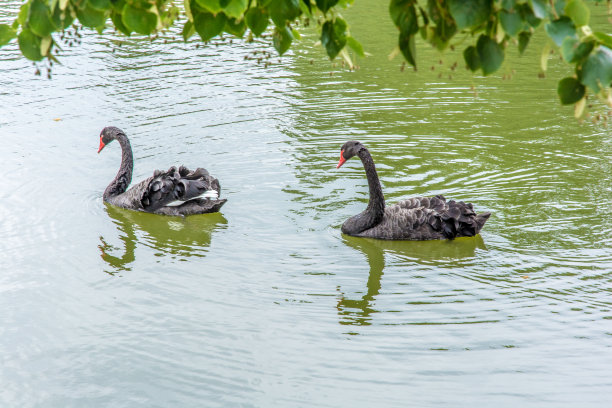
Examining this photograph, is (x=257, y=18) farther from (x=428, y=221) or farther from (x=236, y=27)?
(x=428, y=221)

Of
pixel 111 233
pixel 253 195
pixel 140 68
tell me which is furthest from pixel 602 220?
pixel 140 68

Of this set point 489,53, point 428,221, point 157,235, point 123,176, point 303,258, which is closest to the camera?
point 489,53

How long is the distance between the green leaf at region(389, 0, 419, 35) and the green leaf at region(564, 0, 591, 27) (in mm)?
419

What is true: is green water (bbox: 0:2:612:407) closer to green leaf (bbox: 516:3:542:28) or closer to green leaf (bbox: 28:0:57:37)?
green leaf (bbox: 516:3:542:28)

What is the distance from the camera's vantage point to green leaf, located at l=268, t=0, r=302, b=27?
7.27 feet

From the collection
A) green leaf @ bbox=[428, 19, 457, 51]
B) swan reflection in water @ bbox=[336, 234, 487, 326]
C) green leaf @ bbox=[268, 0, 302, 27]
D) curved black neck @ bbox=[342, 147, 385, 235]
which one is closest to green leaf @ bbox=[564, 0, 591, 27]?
green leaf @ bbox=[428, 19, 457, 51]

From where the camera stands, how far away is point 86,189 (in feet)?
26.1

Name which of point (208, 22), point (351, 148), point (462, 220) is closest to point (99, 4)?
point (208, 22)

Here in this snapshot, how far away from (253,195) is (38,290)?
2442 mm

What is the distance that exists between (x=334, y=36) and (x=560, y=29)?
78 cm

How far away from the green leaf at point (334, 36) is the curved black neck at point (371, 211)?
423 cm

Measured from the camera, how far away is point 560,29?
170 centimetres

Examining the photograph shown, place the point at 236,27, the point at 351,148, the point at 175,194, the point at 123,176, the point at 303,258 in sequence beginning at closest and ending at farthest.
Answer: the point at 236,27
the point at 303,258
the point at 351,148
the point at 175,194
the point at 123,176

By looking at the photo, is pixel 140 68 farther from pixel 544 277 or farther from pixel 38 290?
pixel 544 277
